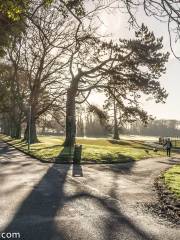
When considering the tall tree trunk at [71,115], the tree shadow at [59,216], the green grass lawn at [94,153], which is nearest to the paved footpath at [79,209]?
the tree shadow at [59,216]

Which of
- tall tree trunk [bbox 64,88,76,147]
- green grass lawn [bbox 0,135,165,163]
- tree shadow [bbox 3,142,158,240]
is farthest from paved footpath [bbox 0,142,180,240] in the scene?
tall tree trunk [bbox 64,88,76,147]

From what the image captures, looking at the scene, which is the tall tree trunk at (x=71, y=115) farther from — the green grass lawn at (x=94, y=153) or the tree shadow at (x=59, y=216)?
the tree shadow at (x=59, y=216)

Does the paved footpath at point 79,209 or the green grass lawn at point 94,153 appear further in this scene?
the green grass lawn at point 94,153

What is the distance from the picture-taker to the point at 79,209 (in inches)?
361

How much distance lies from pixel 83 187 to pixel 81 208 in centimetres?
336

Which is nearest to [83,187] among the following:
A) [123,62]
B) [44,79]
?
[123,62]

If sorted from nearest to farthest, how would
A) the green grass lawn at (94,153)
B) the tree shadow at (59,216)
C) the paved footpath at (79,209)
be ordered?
the tree shadow at (59,216), the paved footpath at (79,209), the green grass lawn at (94,153)

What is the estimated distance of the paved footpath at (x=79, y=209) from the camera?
23.4 feet

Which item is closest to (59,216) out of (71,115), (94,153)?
(94,153)

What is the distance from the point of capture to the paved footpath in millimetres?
7129

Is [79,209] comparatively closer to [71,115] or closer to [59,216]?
[59,216]

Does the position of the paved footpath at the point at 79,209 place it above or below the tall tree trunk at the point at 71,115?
below

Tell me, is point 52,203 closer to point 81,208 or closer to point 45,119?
point 81,208

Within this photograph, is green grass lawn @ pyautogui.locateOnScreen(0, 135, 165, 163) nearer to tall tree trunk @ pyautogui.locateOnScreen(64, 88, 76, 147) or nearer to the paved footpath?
tall tree trunk @ pyautogui.locateOnScreen(64, 88, 76, 147)
